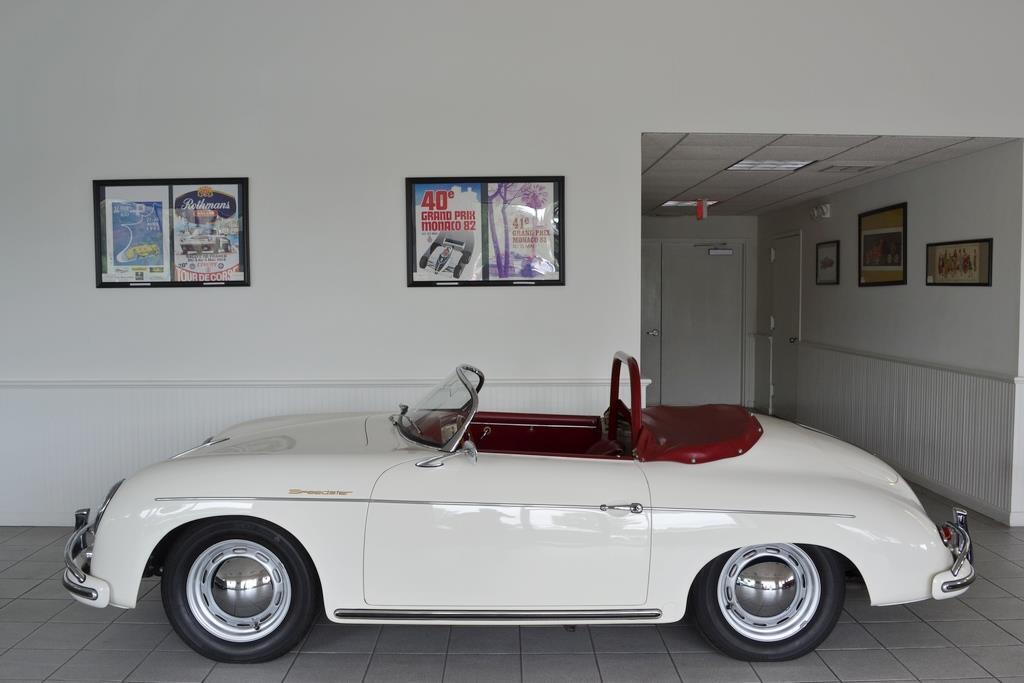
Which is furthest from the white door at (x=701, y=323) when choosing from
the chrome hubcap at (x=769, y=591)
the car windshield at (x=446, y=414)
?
the chrome hubcap at (x=769, y=591)

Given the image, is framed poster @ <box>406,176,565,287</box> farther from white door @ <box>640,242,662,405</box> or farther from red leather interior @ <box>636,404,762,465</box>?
white door @ <box>640,242,662,405</box>

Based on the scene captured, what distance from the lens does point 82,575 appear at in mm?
3191

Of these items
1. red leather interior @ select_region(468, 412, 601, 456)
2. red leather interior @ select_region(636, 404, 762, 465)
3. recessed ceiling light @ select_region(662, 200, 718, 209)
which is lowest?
red leather interior @ select_region(468, 412, 601, 456)

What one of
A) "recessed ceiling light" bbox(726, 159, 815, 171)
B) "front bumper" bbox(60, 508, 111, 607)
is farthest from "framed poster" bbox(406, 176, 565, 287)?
"front bumper" bbox(60, 508, 111, 607)

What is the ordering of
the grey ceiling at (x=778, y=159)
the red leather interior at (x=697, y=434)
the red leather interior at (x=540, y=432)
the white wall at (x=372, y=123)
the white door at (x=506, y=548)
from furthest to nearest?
the grey ceiling at (x=778, y=159) → the white wall at (x=372, y=123) → the red leather interior at (x=540, y=432) → the red leather interior at (x=697, y=434) → the white door at (x=506, y=548)

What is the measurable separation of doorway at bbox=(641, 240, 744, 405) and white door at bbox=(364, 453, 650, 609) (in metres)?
7.83

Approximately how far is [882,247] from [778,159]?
1654mm

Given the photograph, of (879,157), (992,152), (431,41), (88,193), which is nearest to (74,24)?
(88,193)

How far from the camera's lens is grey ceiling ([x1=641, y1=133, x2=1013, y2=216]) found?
5.44 m

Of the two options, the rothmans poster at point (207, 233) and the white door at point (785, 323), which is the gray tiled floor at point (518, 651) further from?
the white door at point (785, 323)

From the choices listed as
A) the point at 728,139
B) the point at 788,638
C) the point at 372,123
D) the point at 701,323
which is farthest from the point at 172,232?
the point at 701,323

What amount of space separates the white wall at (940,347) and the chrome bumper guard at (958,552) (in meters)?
2.43

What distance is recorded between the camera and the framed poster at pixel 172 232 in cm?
526

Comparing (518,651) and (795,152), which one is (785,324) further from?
(518,651)
